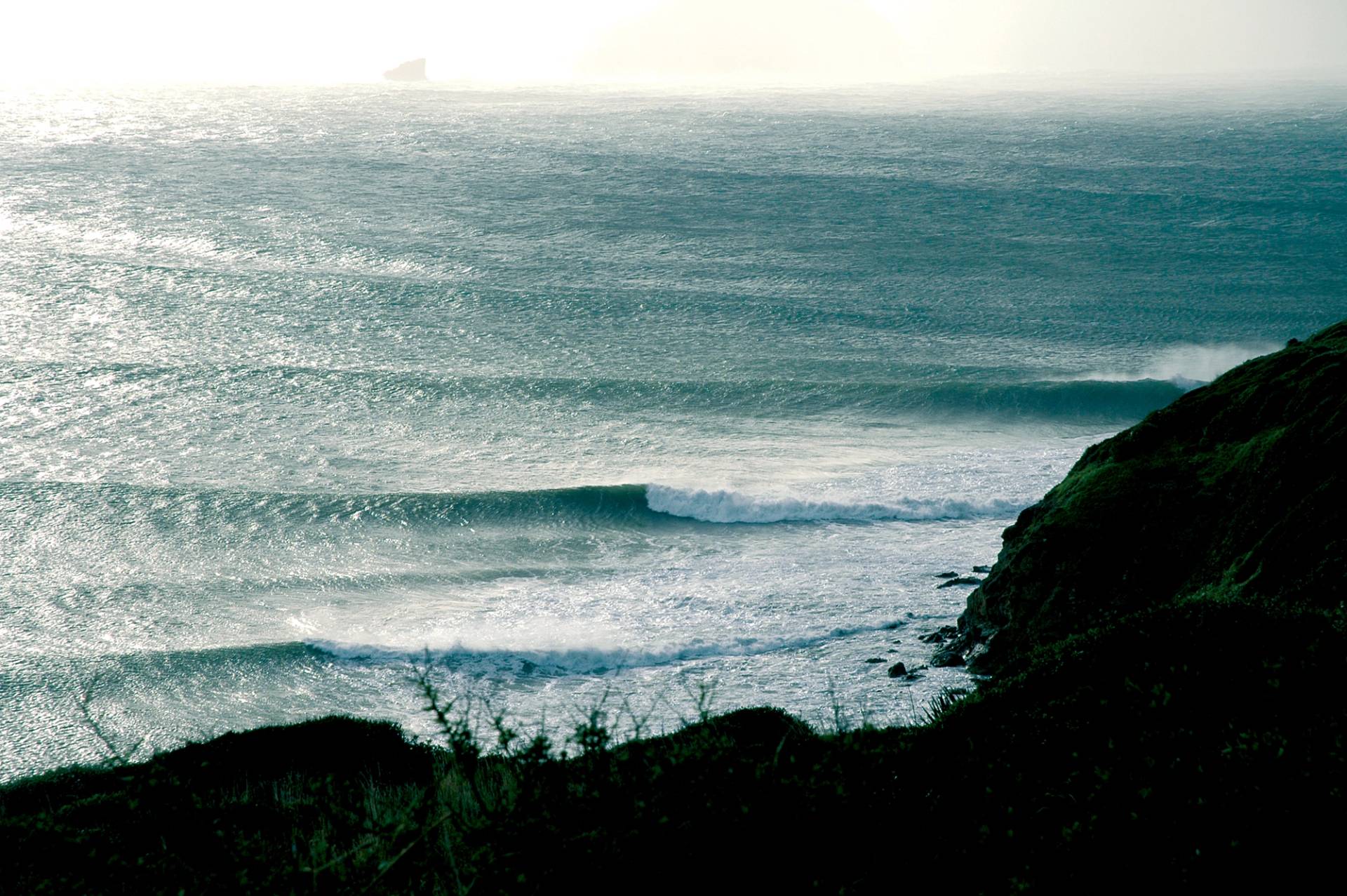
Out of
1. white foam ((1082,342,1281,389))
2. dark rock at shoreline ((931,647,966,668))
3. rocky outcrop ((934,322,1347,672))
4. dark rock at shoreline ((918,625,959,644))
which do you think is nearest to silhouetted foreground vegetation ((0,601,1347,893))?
rocky outcrop ((934,322,1347,672))

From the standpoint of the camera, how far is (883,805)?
4750mm

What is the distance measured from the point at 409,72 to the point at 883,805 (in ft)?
360

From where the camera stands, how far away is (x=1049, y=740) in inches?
202

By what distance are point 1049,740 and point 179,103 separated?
8154cm

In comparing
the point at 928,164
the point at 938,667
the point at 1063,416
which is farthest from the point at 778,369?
the point at 928,164

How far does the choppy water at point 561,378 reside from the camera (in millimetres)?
15734

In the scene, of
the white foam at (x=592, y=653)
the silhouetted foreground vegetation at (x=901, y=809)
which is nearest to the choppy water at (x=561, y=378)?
the white foam at (x=592, y=653)

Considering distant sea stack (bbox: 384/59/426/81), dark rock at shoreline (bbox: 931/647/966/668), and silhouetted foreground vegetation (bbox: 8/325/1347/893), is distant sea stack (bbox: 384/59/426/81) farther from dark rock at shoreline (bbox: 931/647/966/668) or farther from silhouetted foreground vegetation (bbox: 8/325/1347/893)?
silhouetted foreground vegetation (bbox: 8/325/1347/893)

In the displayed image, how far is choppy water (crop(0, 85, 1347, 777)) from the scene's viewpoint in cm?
1573

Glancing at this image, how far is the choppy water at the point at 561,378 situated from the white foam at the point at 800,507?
10 centimetres

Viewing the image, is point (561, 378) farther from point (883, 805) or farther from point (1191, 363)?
point (883, 805)

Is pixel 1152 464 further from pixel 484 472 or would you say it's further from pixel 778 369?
pixel 778 369

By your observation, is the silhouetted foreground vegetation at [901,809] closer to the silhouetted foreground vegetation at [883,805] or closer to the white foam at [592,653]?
the silhouetted foreground vegetation at [883,805]

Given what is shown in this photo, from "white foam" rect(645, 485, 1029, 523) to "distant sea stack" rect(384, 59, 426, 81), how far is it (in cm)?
9052
